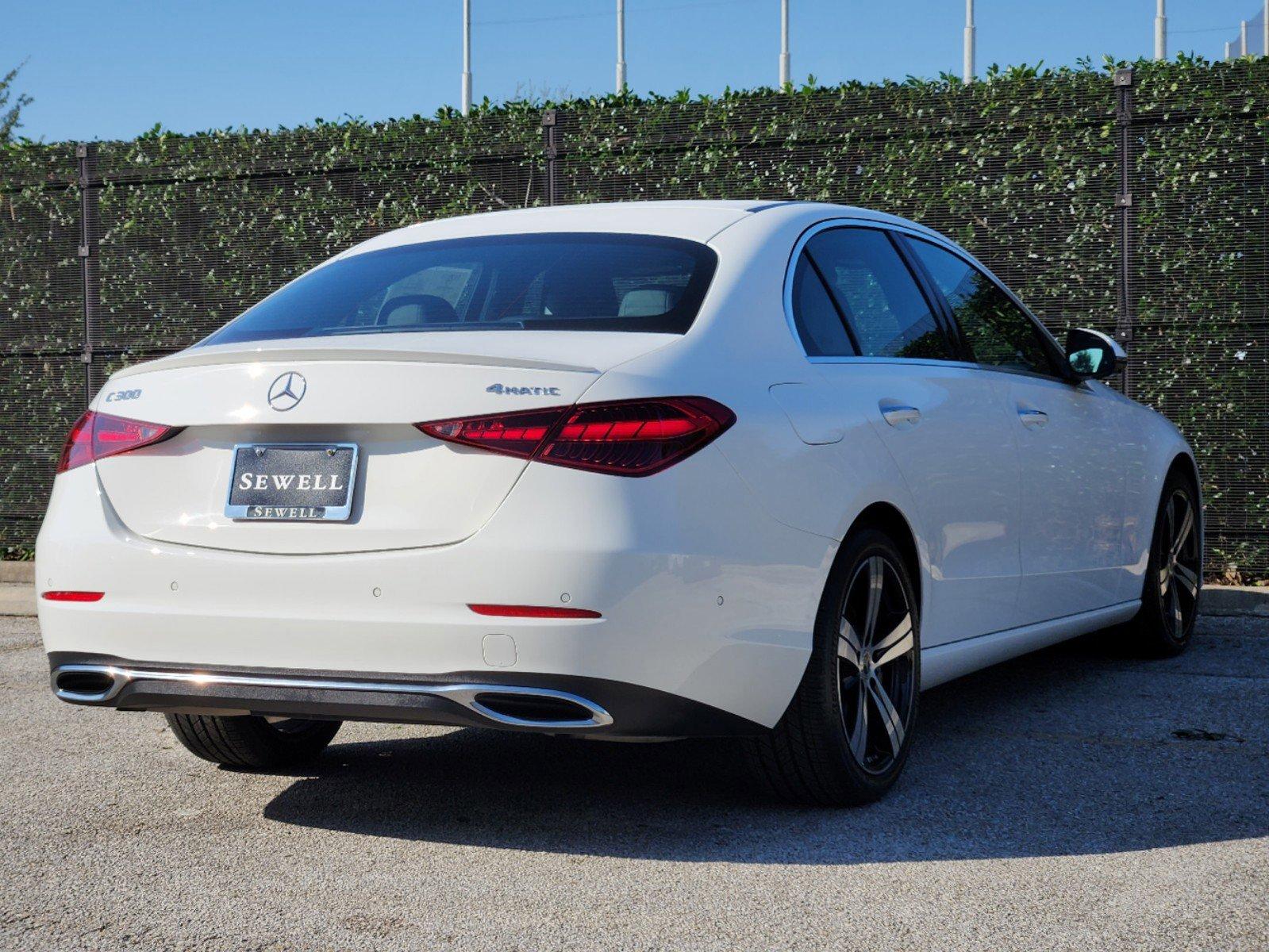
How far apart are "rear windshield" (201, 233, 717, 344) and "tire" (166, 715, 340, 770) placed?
111cm

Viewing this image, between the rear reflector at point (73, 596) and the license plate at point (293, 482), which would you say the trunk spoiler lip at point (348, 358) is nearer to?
the license plate at point (293, 482)

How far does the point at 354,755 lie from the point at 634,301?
6.30 ft

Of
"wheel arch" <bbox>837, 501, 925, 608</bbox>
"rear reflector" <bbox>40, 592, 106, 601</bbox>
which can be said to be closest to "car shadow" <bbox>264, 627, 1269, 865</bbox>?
"wheel arch" <bbox>837, 501, 925, 608</bbox>

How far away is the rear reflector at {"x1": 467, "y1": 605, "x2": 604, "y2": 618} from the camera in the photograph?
3564 mm

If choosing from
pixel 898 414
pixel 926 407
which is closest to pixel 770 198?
pixel 926 407

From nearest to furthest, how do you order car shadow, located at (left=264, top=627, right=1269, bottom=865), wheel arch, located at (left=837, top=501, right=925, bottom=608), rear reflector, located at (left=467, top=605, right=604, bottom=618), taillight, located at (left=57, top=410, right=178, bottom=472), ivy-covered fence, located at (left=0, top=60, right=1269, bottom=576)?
rear reflector, located at (left=467, top=605, right=604, bottom=618) < taillight, located at (left=57, top=410, right=178, bottom=472) < car shadow, located at (left=264, top=627, right=1269, bottom=865) < wheel arch, located at (left=837, top=501, right=925, bottom=608) < ivy-covered fence, located at (left=0, top=60, right=1269, bottom=576)

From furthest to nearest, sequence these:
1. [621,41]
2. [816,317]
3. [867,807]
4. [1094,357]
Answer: [621,41], [1094,357], [816,317], [867,807]

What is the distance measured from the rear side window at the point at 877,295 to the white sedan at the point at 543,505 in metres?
0.02

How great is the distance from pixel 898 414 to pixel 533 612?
149 cm

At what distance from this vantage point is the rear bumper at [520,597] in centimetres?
357

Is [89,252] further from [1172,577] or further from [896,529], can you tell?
[896,529]

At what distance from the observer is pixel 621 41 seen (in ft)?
179

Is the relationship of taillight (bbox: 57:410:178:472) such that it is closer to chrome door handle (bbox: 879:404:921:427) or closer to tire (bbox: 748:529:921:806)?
tire (bbox: 748:529:921:806)

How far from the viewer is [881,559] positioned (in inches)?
177
